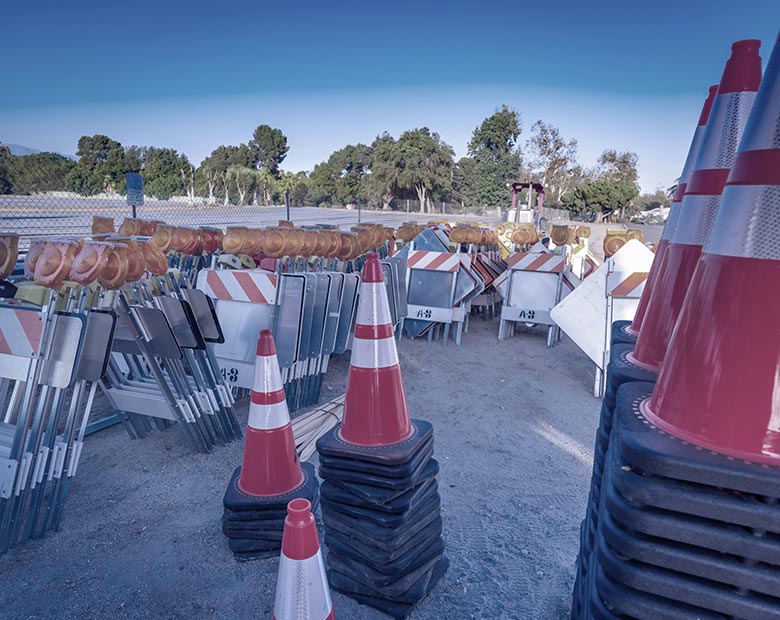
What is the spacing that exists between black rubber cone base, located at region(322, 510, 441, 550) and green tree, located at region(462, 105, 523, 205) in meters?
62.8

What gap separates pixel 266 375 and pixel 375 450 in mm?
823

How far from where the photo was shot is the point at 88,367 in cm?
296

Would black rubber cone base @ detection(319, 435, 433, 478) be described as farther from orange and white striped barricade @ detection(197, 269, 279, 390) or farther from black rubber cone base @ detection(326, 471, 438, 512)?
orange and white striped barricade @ detection(197, 269, 279, 390)

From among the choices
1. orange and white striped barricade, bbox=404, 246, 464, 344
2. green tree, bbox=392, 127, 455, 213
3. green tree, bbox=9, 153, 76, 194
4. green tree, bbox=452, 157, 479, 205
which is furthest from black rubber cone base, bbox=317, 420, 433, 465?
green tree, bbox=452, 157, 479, 205

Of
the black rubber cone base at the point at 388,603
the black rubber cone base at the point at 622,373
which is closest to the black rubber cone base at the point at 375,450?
the black rubber cone base at the point at 388,603

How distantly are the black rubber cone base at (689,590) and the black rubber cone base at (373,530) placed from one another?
4.27 ft

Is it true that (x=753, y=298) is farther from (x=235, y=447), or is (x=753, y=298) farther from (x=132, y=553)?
(x=235, y=447)

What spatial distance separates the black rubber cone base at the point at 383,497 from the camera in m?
2.29

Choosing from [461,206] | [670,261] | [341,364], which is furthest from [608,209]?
[670,261]

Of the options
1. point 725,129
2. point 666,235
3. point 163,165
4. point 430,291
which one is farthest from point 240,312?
point 163,165

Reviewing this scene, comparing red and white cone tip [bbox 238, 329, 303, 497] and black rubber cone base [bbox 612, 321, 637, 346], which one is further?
red and white cone tip [bbox 238, 329, 303, 497]

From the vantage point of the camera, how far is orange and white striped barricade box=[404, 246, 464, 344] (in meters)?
7.34

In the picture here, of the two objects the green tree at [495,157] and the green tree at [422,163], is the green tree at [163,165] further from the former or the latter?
the green tree at [495,157]

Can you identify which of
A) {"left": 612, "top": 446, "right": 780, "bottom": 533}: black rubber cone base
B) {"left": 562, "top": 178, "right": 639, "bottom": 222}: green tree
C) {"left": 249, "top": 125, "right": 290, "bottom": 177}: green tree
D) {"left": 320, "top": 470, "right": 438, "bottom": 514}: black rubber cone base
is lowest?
{"left": 320, "top": 470, "right": 438, "bottom": 514}: black rubber cone base
